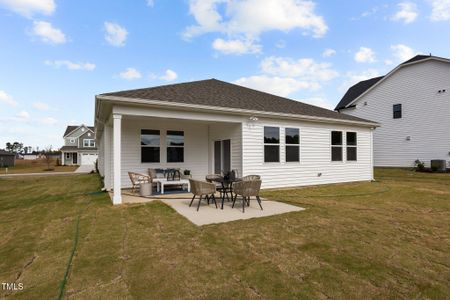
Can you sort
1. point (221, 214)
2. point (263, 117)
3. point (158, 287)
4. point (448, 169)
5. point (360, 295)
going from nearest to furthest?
point (360, 295)
point (158, 287)
point (221, 214)
point (263, 117)
point (448, 169)

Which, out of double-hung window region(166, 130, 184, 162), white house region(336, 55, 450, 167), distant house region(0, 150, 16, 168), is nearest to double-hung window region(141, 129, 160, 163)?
double-hung window region(166, 130, 184, 162)

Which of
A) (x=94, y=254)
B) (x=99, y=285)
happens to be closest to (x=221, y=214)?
(x=94, y=254)

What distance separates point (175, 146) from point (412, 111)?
18169 millimetres

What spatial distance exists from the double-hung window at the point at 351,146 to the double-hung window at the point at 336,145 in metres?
0.56

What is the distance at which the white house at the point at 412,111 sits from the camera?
17.3 meters

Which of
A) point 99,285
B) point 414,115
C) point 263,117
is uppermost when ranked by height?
point 414,115

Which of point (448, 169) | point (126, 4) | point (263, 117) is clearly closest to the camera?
point (263, 117)

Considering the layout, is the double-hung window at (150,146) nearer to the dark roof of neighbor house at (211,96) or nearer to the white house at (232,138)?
the white house at (232,138)

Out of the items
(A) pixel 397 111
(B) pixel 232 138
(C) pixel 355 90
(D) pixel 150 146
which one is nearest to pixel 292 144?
(B) pixel 232 138

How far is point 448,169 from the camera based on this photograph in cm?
1670

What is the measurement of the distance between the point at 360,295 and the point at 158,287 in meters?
2.22

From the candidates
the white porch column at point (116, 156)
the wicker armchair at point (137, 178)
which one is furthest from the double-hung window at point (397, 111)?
the white porch column at point (116, 156)

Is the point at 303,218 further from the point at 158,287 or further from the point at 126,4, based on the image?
the point at 126,4

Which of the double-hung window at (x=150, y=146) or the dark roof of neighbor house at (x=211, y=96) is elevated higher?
the dark roof of neighbor house at (x=211, y=96)
